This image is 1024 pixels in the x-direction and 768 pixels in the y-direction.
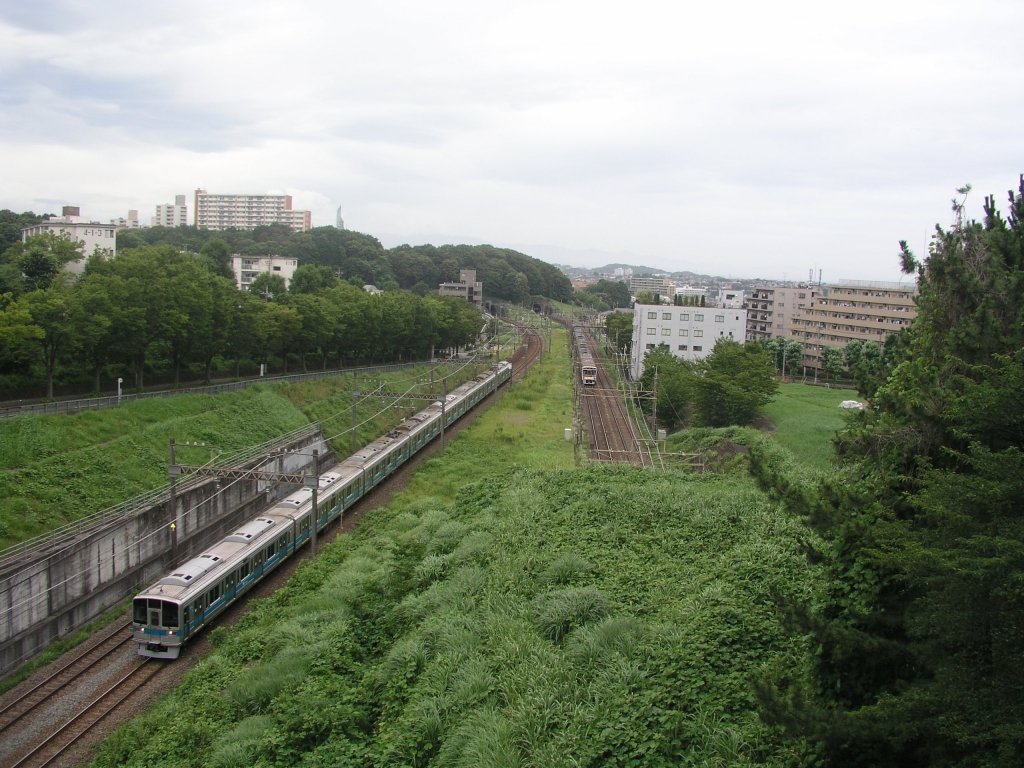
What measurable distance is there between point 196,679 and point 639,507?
9740 millimetres

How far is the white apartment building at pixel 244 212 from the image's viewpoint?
15262cm

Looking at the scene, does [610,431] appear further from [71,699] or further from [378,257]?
[378,257]

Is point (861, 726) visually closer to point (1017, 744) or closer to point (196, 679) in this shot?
point (1017, 744)

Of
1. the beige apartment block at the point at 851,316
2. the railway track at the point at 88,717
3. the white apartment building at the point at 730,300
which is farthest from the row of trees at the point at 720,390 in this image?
the beige apartment block at the point at 851,316

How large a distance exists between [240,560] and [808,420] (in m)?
31.4

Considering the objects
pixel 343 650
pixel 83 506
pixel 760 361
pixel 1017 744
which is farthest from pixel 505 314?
pixel 1017 744

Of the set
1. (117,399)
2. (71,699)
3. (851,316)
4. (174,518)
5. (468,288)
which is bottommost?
(71,699)

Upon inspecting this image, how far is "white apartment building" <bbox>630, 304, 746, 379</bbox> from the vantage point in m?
55.3

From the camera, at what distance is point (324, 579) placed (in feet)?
57.3

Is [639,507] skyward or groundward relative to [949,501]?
groundward

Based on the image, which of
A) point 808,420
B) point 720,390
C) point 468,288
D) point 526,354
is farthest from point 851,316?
point 468,288

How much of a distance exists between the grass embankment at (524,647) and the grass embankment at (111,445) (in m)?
7.58

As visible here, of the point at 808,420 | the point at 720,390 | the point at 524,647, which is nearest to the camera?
the point at 524,647

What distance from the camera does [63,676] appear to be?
1545cm
